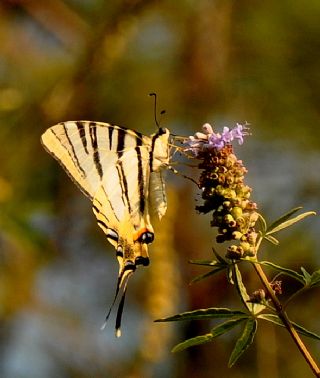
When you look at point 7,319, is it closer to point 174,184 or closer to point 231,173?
point 174,184

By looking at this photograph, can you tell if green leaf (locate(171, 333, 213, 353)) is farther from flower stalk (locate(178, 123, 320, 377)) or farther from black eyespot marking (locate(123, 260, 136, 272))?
black eyespot marking (locate(123, 260, 136, 272))

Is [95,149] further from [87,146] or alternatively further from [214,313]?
[214,313]

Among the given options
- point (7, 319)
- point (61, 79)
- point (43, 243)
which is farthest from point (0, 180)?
point (7, 319)

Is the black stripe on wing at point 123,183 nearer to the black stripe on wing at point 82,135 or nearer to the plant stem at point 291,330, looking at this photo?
the black stripe on wing at point 82,135

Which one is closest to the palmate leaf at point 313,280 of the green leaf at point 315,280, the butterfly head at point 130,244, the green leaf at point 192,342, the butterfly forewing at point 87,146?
the green leaf at point 315,280

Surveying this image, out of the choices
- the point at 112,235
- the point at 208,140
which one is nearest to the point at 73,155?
the point at 112,235

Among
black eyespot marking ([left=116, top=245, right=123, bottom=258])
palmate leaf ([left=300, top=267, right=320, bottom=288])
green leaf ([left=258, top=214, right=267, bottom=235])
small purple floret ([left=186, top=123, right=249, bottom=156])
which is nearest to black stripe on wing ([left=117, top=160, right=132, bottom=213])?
black eyespot marking ([left=116, top=245, right=123, bottom=258])
